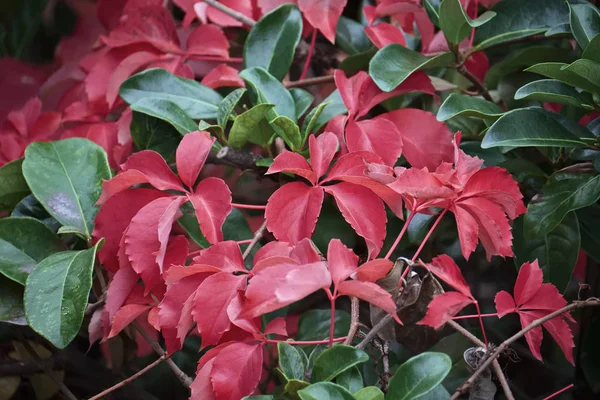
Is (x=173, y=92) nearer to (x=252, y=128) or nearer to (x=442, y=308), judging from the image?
(x=252, y=128)

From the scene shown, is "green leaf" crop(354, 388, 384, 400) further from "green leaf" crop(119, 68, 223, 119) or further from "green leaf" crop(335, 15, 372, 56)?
"green leaf" crop(335, 15, 372, 56)

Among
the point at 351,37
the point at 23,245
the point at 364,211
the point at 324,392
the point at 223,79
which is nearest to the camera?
the point at 324,392

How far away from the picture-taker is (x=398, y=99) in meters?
0.80

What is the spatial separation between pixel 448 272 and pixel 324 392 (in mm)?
157

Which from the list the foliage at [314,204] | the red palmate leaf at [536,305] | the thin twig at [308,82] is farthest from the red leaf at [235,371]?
the thin twig at [308,82]

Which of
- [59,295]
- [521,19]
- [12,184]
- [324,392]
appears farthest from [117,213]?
[521,19]

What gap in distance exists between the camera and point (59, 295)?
0.59 metres

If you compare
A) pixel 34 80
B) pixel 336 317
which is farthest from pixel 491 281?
pixel 34 80

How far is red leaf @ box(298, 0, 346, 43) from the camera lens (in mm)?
783

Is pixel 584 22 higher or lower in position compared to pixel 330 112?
higher

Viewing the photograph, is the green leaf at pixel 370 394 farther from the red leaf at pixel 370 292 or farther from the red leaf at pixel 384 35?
the red leaf at pixel 384 35

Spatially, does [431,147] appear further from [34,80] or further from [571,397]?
[34,80]

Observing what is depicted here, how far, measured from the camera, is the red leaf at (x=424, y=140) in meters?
0.67

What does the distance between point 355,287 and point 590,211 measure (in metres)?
0.42
